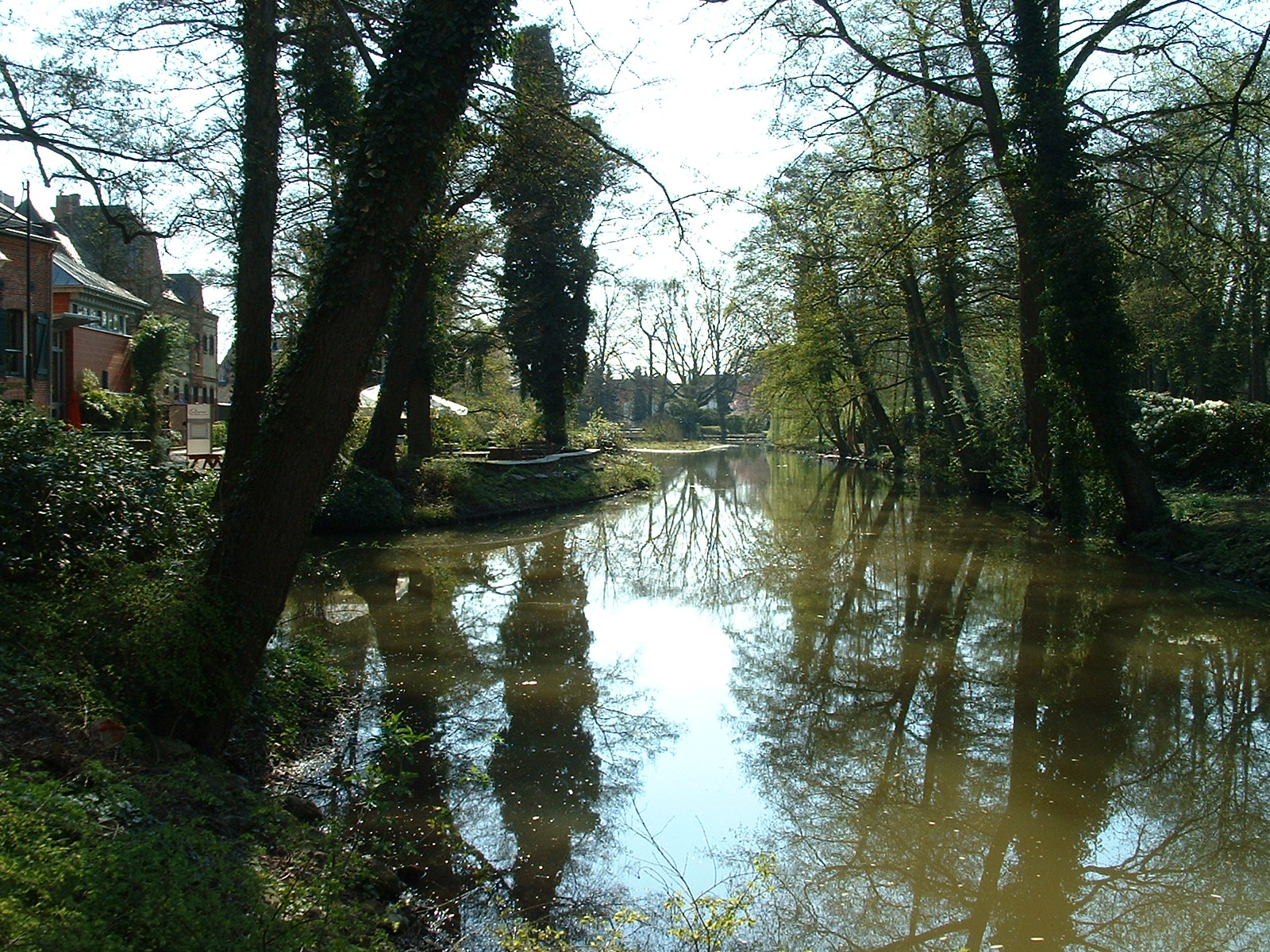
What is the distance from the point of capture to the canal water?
4.32 metres

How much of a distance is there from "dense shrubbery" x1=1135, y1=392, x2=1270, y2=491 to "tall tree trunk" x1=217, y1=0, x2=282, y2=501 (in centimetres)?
1451

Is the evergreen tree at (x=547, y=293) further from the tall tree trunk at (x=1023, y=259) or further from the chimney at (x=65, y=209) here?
the chimney at (x=65, y=209)

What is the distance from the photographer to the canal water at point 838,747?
432 centimetres

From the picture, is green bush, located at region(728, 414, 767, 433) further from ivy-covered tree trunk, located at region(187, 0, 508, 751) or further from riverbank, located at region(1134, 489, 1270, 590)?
ivy-covered tree trunk, located at region(187, 0, 508, 751)

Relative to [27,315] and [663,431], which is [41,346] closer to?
[27,315]

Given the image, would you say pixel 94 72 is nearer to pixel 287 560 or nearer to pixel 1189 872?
pixel 287 560

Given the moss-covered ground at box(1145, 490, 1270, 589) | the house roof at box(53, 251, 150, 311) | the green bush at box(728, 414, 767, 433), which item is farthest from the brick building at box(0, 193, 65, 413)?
the green bush at box(728, 414, 767, 433)

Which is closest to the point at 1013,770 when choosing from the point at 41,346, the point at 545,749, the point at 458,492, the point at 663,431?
the point at 545,749

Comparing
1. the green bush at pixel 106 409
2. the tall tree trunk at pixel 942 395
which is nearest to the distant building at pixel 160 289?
the green bush at pixel 106 409

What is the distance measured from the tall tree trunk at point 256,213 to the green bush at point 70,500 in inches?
59.8

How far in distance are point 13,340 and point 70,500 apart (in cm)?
1928

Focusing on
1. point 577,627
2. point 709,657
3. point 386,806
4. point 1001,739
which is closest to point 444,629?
point 577,627

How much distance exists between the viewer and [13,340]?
21.5m

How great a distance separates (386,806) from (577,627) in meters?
A: 4.92
